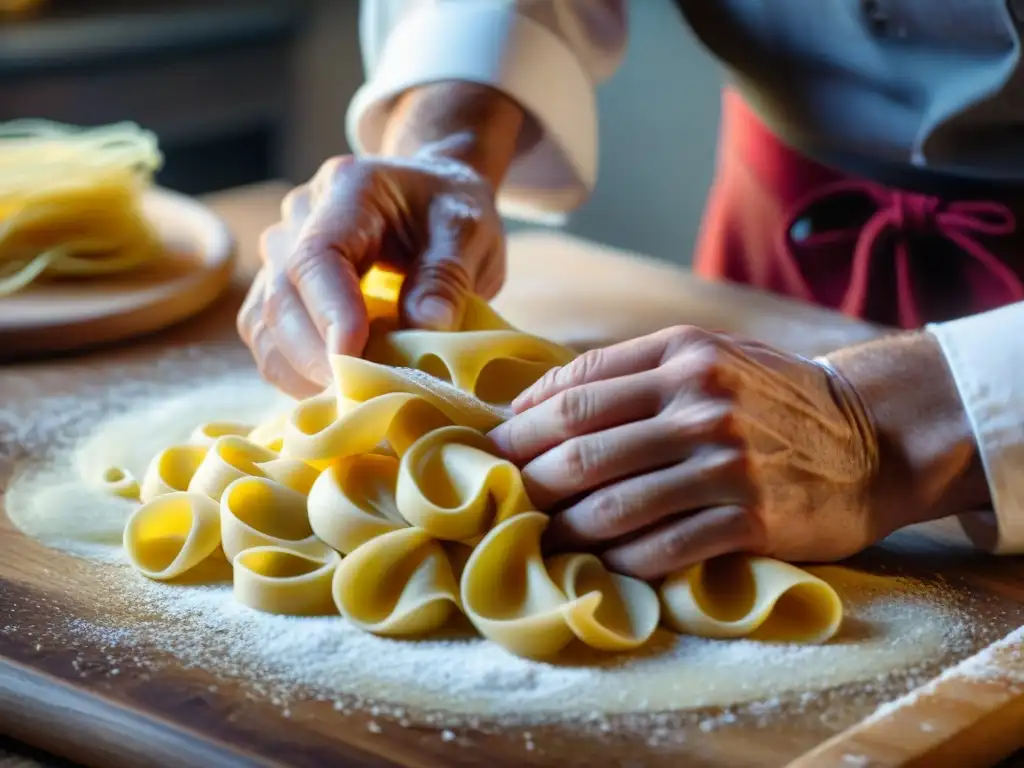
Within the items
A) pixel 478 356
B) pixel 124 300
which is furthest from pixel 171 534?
pixel 124 300

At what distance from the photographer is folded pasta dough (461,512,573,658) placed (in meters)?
1.08

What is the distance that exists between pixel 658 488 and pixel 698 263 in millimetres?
1191

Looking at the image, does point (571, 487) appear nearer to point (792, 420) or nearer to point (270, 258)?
point (792, 420)

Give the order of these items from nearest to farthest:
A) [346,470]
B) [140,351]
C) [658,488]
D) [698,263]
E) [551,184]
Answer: [658,488]
[346,470]
[140,351]
[551,184]
[698,263]

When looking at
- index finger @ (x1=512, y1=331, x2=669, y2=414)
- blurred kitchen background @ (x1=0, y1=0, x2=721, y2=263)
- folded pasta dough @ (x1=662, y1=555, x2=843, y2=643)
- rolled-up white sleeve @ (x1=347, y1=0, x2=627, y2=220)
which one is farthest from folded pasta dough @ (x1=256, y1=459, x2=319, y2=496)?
blurred kitchen background @ (x1=0, y1=0, x2=721, y2=263)

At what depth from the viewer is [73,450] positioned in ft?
4.94

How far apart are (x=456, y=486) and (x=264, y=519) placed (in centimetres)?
18

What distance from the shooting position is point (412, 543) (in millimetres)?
1166

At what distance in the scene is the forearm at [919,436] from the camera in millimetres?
1264

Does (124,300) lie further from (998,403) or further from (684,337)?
(998,403)

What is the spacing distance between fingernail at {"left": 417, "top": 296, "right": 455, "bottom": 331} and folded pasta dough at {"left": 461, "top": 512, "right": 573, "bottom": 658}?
0.34 metres

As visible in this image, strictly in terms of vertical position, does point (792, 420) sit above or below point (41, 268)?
above

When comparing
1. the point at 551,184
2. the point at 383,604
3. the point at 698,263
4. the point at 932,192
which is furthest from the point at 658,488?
the point at 698,263

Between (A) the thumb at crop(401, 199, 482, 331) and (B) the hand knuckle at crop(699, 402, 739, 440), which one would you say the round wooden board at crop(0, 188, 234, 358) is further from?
(B) the hand knuckle at crop(699, 402, 739, 440)
